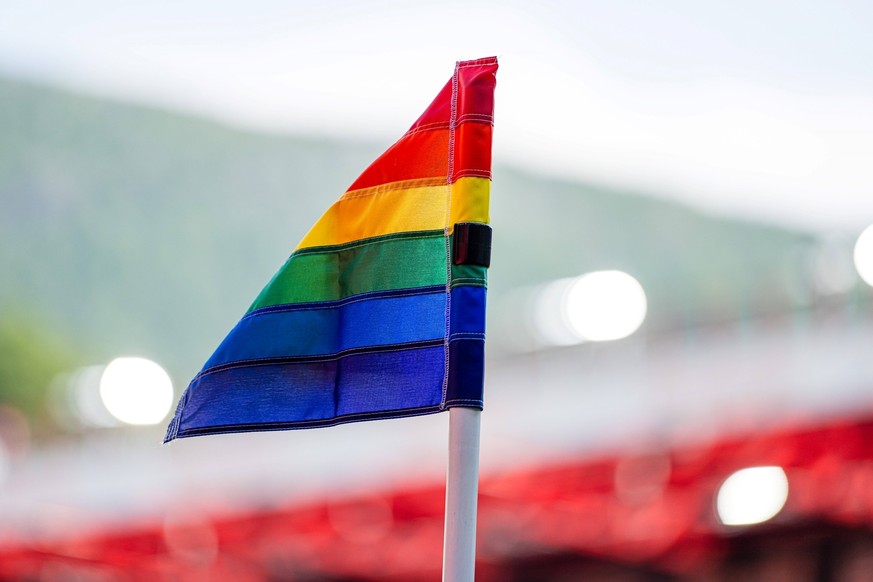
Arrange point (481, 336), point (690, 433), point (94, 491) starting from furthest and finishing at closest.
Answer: point (94, 491)
point (690, 433)
point (481, 336)

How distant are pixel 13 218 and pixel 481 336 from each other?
93.4 metres

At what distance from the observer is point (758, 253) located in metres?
79.0

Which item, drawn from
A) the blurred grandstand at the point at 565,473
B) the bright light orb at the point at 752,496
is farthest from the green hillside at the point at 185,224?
the bright light orb at the point at 752,496

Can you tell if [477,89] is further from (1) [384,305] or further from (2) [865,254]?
(2) [865,254]

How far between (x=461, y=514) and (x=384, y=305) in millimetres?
727

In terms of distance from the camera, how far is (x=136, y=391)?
800 inches

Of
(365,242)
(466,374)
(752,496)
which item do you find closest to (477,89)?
(365,242)

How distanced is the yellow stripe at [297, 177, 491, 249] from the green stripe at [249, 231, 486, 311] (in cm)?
3

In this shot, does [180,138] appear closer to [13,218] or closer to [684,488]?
[13,218]

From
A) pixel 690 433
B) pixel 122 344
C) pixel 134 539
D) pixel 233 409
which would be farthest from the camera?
pixel 122 344

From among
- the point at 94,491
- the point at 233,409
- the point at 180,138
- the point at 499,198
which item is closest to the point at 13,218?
the point at 180,138

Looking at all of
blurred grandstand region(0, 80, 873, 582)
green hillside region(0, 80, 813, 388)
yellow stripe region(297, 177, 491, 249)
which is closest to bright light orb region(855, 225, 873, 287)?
blurred grandstand region(0, 80, 873, 582)

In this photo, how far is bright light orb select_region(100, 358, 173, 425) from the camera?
20.1 meters

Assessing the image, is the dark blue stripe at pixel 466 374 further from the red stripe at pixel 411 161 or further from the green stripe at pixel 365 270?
the red stripe at pixel 411 161
